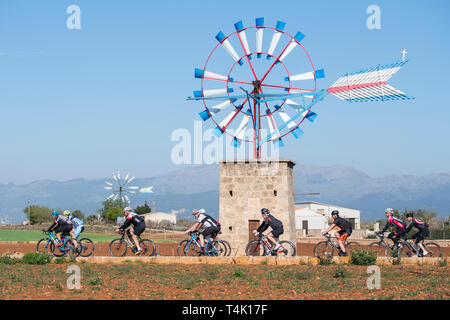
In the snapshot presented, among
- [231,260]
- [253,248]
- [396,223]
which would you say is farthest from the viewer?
[253,248]

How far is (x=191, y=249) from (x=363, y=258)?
551cm

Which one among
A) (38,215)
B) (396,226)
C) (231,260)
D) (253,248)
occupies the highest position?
(396,226)

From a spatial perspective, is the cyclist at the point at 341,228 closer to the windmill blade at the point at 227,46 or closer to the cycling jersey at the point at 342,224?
the cycling jersey at the point at 342,224

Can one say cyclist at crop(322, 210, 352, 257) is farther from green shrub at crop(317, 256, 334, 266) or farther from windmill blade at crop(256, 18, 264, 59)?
windmill blade at crop(256, 18, 264, 59)

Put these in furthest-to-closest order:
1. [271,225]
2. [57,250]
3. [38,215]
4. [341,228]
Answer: [38,215] → [57,250] → [271,225] → [341,228]

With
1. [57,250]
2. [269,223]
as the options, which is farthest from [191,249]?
[57,250]

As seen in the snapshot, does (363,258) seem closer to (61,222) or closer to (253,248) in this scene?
(253,248)

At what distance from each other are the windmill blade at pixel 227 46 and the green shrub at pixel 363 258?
33.6 ft

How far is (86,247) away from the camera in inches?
728

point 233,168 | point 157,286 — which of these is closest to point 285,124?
point 233,168

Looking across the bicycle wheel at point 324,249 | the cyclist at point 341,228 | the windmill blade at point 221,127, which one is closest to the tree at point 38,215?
the windmill blade at point 221,127
